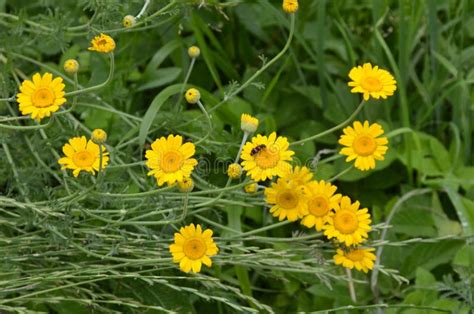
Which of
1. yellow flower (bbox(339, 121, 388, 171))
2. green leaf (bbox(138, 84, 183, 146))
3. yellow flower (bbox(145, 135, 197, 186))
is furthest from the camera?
green leaf (bbox(138, 84, 183, 146))

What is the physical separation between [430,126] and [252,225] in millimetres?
483

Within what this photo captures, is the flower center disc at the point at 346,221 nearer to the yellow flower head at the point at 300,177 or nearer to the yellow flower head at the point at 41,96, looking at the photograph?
the yellow flower head at the point at 300,177

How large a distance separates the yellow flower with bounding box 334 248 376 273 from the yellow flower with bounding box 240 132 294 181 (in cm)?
19

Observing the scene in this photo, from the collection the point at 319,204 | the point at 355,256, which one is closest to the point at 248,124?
the point at 319,204

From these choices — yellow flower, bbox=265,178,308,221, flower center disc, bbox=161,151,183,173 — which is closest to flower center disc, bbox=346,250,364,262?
yellow flower, bbox=265,178,308,221

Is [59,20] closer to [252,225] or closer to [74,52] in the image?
[74,52]

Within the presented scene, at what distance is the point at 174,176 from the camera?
1.22 metres

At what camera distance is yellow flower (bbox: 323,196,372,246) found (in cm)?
136

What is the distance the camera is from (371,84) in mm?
1322

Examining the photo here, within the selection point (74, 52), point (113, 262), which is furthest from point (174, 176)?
point (74, 52)

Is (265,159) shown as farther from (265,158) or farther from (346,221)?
(346,221)

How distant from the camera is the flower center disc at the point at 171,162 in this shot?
48.6 inches

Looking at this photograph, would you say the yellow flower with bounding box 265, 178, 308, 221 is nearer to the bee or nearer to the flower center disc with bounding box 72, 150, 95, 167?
the bee

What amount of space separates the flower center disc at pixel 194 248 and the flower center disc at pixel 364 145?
269 millimetres
